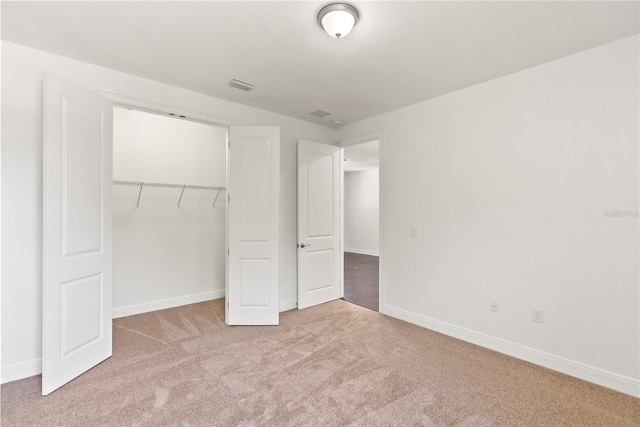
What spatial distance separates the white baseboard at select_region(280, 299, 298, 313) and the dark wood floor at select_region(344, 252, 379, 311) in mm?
842

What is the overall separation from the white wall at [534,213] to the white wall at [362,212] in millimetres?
5251

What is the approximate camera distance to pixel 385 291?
12.7 ft

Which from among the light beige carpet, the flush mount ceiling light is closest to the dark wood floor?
the light beige carpet

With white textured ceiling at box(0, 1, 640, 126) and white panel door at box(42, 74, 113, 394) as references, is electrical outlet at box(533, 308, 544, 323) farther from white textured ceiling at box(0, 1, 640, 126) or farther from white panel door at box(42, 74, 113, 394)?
white panel door at box(42, 74, 113, 394)

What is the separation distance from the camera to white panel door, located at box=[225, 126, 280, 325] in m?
3.45

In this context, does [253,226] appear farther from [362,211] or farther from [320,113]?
[362,211]

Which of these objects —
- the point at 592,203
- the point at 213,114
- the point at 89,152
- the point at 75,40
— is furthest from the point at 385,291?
the point at 75,40

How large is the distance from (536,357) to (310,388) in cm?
199

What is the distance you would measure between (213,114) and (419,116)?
235 centimetres

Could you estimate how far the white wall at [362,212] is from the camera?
8914mm

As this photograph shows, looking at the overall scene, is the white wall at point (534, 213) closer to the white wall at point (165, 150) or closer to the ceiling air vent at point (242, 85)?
the ceiling air vent at point (242, 85)

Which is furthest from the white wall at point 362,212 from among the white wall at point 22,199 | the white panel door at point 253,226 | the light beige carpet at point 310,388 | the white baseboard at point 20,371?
the white baseboard at point 20,371

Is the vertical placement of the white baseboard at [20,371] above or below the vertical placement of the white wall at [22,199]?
below

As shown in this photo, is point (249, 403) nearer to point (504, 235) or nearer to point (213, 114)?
point (504, 235)
